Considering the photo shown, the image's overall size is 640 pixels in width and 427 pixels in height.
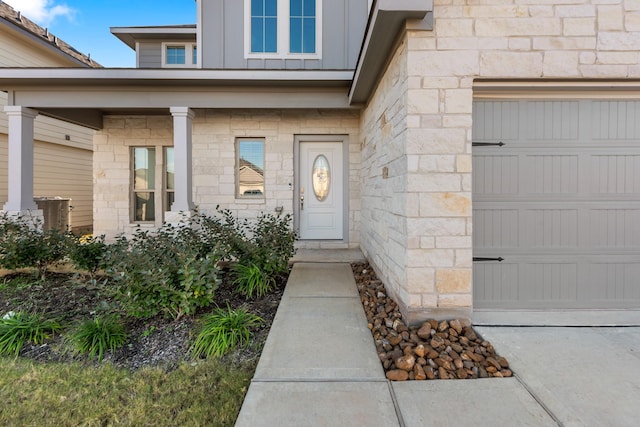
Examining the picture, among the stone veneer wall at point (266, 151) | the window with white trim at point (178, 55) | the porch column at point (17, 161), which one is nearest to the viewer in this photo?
the porch column at point (17, 161)

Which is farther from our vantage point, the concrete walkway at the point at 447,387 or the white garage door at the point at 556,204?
the white garage door at the point at 556,204

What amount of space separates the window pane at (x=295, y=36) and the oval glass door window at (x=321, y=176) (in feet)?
6.39

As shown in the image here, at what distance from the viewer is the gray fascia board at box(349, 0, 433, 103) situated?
244 centimetres

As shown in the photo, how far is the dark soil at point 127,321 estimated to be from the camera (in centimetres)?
246

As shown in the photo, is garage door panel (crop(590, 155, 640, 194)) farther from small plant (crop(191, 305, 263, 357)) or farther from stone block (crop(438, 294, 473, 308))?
small plant (crop(191, 305, 263, 357))

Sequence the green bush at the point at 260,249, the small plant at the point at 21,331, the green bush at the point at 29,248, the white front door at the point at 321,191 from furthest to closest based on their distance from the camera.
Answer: the white front door at the point at 321,191, the green bush at the point at 29,248, the green bush at the point at 260,249, the small plant at the point at 21,331

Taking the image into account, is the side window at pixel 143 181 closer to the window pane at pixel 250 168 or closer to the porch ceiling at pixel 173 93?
the porch ceiling at pixel 173 93

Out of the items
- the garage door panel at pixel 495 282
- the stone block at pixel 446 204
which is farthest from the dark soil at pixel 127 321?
the garage door panel at pixel 495 282

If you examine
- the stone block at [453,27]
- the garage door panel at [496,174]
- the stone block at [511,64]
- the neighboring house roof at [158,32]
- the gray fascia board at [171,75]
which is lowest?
the garage door panel at [496,174]

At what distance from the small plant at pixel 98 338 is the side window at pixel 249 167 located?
3.57 metres

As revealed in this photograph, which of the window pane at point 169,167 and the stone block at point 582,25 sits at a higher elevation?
the stone block at point 582,25

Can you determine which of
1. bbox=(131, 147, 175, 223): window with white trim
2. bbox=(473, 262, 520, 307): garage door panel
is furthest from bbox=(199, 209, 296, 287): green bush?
bbox=(131, 147, 175, 223): window with white trim

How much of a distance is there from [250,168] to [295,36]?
8.16ft

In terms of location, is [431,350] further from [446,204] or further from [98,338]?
[98,338]
